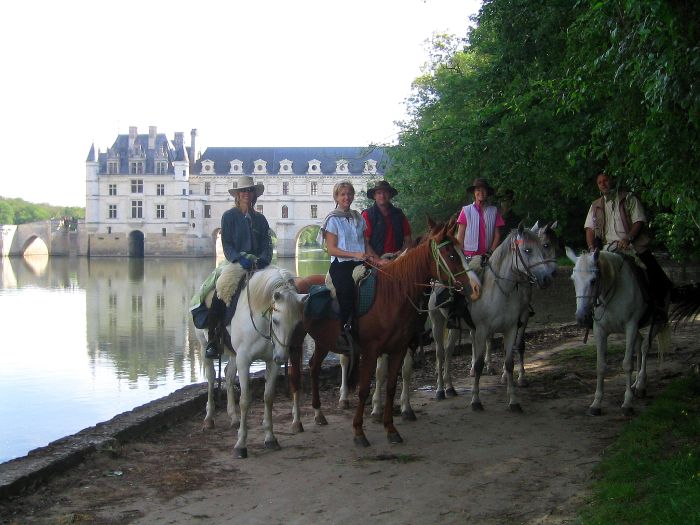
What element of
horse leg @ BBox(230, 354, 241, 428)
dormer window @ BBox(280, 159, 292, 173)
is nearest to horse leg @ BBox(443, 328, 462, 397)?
horse leg @ BBox(230, 354, 241, 428)

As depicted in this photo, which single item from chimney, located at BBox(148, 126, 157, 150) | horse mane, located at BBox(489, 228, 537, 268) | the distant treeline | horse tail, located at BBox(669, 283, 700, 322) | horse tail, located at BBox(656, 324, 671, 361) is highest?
chimney, located at BBox(148, 126, 157, 150)

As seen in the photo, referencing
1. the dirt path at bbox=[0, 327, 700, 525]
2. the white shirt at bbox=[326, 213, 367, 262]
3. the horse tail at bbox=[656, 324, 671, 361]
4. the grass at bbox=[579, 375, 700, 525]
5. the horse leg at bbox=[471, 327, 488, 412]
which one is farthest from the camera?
the horse tail at bbox=[656, 324, 671, 361]

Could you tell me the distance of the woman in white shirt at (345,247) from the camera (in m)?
6.88

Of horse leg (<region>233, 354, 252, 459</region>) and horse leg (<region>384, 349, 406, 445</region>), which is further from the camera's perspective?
horse leg (<region>384, 349, 406, 445</region>)

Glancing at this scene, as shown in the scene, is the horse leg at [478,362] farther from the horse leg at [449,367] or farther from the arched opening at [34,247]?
the arched opening at [34,247]

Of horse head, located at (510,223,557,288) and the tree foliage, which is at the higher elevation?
the tree foliage

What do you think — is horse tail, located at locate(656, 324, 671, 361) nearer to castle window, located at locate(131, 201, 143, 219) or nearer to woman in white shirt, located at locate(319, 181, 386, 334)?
woman in white shirt, located at locate(319, 181, 386, 334)

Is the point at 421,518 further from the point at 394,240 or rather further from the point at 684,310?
the point at 684,310

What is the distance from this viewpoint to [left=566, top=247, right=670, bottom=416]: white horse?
7426 mm

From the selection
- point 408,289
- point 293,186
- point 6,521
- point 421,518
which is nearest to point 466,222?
point 408,289

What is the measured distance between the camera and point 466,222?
843 centimetres

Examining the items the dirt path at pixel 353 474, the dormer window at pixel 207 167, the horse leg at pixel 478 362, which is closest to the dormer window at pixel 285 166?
the dormer window at pixel 207 167

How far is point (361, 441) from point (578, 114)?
6.33 meters

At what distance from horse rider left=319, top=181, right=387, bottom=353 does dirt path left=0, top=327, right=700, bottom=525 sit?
1.06m
